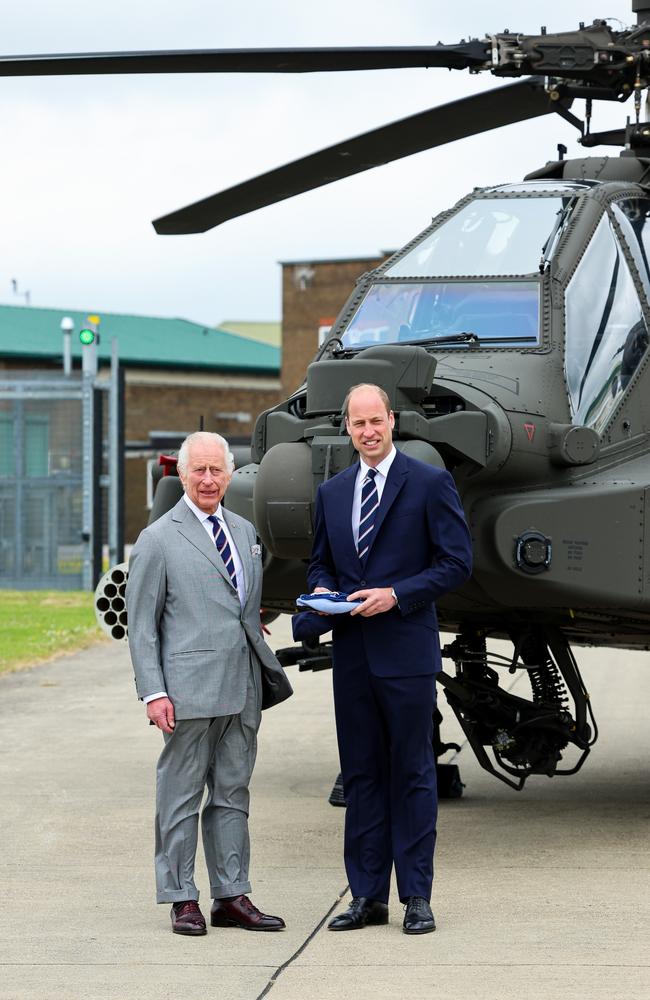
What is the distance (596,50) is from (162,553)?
3.58m

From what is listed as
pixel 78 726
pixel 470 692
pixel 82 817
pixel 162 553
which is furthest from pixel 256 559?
pixel 78 726

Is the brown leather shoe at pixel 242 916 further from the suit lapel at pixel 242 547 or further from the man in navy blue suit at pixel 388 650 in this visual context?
the suit lapel at pixel 242 547

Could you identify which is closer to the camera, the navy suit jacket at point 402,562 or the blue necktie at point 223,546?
the navy suit jacket at point 402,562

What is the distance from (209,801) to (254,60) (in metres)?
3.53

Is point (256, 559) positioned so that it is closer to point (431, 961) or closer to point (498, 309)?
point (431, 961)

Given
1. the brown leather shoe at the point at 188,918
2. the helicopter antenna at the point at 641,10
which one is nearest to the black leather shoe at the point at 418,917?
the brown leather shoe at the point at 188,918

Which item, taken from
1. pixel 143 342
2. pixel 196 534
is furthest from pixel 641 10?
pixel 143 342

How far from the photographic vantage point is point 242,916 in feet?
20.5

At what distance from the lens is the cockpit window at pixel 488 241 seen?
27.0ft

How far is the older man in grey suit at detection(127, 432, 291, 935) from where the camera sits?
6.16 m

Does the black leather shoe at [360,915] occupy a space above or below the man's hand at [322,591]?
below

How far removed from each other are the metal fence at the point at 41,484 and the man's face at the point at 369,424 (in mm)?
18306

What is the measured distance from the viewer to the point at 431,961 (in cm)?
573

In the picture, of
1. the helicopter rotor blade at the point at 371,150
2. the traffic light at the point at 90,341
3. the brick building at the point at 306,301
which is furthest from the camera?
the brick building at the point at 306,301
